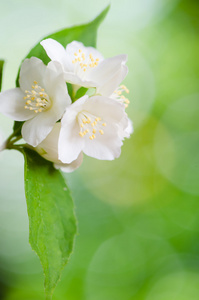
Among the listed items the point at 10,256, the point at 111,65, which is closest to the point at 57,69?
the point at 111,65

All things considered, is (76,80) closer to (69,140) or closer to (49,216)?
(69,140)

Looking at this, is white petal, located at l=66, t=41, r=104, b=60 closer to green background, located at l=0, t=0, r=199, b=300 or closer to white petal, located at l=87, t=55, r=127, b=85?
white petal, located at l=87, t=55, r=127, b=85

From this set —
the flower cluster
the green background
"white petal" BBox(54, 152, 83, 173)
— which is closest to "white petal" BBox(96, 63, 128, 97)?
the flower cluster

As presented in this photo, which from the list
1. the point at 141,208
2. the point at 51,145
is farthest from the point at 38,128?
the point at 141,208

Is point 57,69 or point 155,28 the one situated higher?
point 57,69

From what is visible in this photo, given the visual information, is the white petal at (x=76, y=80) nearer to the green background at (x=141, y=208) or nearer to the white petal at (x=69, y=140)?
the white petal at (x=69, y=140)

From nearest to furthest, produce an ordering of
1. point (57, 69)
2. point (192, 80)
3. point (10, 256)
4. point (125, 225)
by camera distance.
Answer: point (57, 69), point (10, 256), point (125, 225), point (192, 80)

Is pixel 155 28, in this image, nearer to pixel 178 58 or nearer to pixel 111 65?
pixel 178 58
